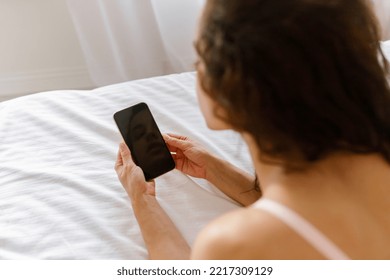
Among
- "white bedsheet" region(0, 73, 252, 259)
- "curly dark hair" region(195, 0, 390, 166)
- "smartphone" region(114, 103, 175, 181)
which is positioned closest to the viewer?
"curly dark hair" region(195, 0, 390, 166)

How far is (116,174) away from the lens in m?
0.98

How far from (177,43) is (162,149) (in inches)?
34.5

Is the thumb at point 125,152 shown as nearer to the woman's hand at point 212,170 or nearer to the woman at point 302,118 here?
the woman's hand at point 212,170

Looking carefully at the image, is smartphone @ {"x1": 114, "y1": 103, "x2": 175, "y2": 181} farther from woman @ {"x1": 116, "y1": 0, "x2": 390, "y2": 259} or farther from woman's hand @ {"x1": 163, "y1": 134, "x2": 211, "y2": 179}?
woman @ {"x1": 116, "y1": 0, "x2": 390, "y2": 259}

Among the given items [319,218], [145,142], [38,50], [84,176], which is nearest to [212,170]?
[145,142]

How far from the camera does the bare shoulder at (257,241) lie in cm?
55

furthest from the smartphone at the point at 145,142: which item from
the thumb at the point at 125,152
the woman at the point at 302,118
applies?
the woman at the point at 302,118

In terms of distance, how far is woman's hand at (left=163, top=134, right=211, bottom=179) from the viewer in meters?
0.96

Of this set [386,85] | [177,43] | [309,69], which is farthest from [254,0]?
[177,43]

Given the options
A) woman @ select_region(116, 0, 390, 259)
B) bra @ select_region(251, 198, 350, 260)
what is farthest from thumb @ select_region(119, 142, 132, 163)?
bra @ select_region(251, 198, 350, 260)

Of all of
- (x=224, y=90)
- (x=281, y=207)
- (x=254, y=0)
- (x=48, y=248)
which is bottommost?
(x=48, y=248)

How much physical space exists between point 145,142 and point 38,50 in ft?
3.54

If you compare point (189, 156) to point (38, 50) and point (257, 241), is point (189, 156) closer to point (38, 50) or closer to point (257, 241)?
point (257, 241)
